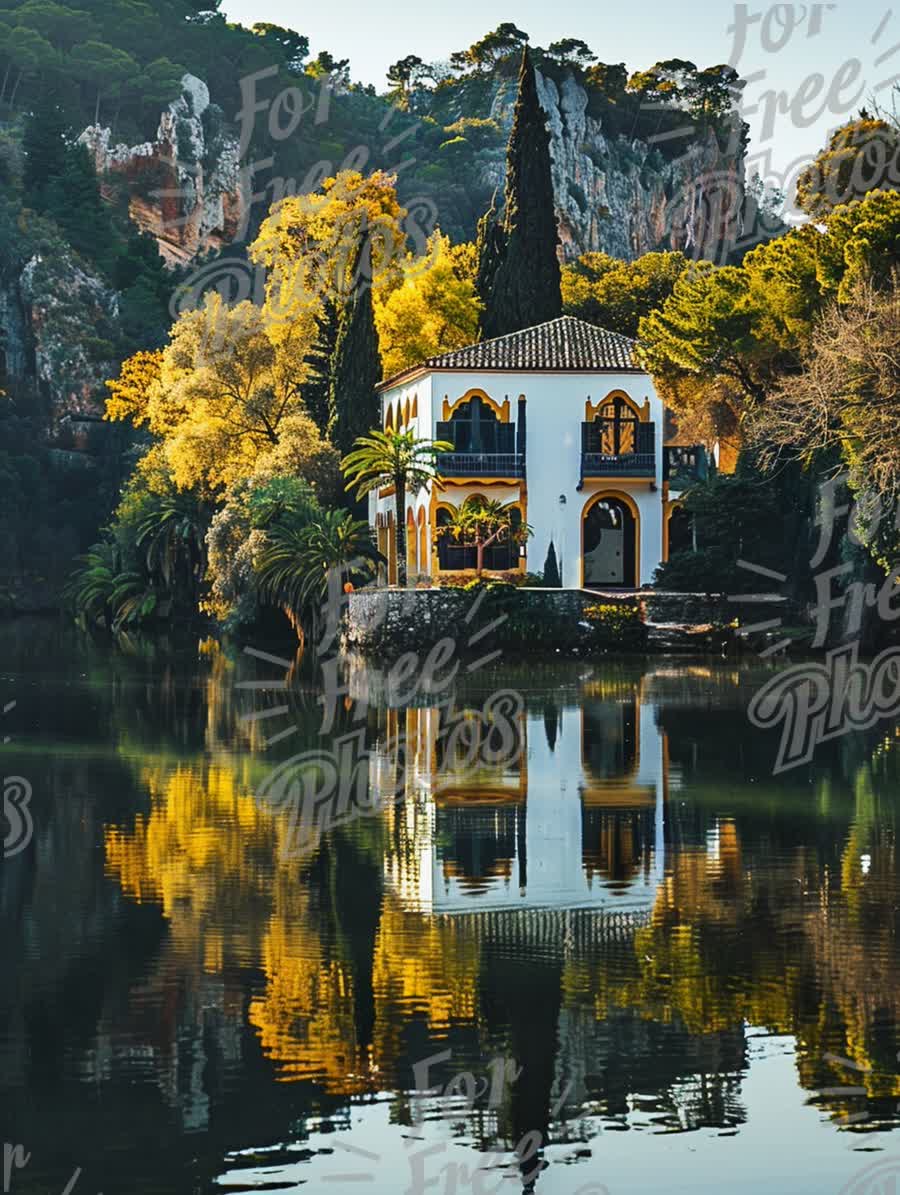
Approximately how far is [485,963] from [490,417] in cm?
4424

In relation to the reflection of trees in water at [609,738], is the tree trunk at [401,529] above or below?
Answer: above

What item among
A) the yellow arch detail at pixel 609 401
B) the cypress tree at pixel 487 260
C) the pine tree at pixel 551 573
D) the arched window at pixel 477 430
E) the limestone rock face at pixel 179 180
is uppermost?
the limestone rock face at pixel 179 180

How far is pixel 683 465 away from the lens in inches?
2285

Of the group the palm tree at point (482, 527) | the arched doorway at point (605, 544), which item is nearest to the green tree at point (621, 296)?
the arched doorway at point (605, 544)

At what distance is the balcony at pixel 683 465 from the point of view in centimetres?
5681

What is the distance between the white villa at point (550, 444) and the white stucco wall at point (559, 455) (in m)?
0.03

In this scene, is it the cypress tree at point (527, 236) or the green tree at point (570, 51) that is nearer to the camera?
the cypress tree at point (527, 236)

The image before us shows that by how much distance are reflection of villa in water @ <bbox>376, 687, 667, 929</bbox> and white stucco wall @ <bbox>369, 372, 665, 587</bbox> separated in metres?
27.5

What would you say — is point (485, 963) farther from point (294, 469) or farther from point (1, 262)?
point (1, 262)

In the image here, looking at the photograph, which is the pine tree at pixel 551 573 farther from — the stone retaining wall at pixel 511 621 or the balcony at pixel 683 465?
the stone retaining wall at pixel 511 621

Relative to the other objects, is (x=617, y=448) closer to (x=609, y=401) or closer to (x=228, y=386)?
(x=609, y=401)

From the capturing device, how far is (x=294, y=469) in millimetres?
58031

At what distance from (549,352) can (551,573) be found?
7177 mm

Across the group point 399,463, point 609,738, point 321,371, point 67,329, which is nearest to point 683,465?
point 399,463
